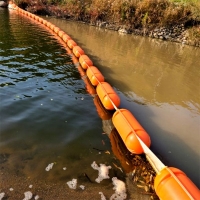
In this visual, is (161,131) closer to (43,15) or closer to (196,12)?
(196,12)

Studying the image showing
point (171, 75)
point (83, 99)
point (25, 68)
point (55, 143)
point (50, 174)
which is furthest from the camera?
point (171, 75)

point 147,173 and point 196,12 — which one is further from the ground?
point 196,12

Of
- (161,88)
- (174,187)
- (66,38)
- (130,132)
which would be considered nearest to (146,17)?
(66,38)

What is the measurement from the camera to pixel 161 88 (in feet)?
30.6

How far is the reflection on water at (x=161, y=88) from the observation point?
5574mm

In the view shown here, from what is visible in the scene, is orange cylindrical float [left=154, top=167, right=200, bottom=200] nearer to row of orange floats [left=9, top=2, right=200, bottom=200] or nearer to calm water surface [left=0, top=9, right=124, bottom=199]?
row of orange floats [left=9, top=2, right=200, bottom=200]

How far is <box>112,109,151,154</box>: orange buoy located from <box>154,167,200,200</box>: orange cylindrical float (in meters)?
1.07

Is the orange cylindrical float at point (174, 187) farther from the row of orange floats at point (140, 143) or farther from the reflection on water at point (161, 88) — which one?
the reflection on water at point (161, 88)

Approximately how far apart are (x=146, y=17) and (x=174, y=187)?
20.5 m

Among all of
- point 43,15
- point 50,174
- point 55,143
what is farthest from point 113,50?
point 43,15

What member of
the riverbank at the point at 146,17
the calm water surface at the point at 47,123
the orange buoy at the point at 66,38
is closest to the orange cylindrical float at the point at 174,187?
the calm water surface at the point at 47,123

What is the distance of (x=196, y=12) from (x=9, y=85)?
1961 centimetres

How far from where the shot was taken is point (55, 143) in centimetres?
521

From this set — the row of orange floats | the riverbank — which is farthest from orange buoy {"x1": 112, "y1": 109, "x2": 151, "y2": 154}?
the riverbank
